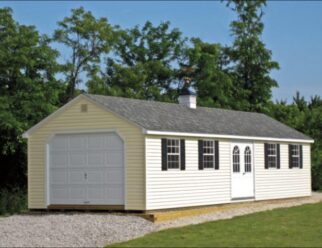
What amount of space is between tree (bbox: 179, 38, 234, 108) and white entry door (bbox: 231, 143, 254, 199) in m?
17.1

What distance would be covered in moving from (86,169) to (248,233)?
617cm

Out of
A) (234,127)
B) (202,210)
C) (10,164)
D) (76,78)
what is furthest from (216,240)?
(76,78)

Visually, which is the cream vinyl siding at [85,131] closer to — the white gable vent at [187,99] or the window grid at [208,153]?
the window grid at [208,153]

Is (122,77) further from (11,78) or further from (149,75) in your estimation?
(11,78)

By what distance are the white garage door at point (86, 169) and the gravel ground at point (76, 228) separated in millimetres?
807

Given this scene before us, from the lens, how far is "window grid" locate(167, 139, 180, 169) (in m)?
22.8

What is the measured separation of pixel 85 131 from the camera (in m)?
23.1

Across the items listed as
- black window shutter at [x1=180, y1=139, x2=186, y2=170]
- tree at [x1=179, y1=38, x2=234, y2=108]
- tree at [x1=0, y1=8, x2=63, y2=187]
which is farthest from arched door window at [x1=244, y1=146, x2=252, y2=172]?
tree at [x1=179, y1=38, x2=234, y2=108]

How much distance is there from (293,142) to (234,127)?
3.86 metres

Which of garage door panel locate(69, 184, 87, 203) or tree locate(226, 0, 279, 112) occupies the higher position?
tree locate(226, 0, 279, 112)

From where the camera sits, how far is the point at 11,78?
33312mm

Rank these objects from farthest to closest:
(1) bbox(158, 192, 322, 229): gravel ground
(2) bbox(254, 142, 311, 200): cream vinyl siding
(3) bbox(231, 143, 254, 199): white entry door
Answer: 1. (2) bbox(254, 142, 311, 200): cream vinyl siding
2. (3) bbox(231, 143, 254, 199): white entry door
3. (1) bbox(158, 192, 322, 229): gravel ground

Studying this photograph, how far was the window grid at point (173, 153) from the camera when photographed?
2277 centimetres

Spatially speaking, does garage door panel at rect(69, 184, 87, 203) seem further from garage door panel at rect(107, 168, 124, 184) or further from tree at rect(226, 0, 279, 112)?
tree at rect(226, 0, 279, 112)
